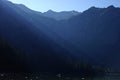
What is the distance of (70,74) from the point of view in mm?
151375

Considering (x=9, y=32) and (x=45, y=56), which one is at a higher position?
(x=9, y=32)

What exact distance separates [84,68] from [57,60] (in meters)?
13.0

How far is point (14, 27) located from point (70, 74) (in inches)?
2147

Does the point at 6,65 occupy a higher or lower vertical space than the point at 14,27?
lower

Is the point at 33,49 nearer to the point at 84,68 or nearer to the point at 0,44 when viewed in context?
the point at 84,68

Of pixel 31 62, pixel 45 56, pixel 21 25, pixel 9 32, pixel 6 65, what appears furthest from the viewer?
pixel 21 25

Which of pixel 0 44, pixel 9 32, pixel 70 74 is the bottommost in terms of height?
pixel 70 74

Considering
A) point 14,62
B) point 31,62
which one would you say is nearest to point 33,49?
point 31,62

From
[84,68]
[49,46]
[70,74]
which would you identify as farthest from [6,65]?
[49,46]

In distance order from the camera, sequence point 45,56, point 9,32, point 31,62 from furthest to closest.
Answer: point 9,32 < point 45,56 < point 31,62

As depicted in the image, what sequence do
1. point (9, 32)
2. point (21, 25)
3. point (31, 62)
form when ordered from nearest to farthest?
point (31, 62)
point (9, 32)
point (21, 25)

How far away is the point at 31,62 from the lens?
14588cm

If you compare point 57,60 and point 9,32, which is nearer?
point 57,60

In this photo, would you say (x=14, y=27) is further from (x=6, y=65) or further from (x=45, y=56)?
(x=6, y=65)
